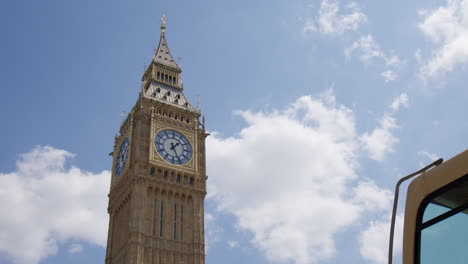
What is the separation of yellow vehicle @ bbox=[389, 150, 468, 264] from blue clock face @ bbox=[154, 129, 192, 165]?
179ft

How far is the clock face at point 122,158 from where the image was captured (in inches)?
2515

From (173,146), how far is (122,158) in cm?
670

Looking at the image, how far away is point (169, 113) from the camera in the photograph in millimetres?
66312

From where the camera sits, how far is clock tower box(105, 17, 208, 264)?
56.8 metres

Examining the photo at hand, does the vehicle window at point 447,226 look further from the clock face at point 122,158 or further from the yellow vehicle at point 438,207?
the clock face at point 122,158

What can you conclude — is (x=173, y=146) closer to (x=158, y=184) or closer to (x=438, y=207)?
(x=158, y=184)

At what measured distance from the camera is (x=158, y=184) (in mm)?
60125

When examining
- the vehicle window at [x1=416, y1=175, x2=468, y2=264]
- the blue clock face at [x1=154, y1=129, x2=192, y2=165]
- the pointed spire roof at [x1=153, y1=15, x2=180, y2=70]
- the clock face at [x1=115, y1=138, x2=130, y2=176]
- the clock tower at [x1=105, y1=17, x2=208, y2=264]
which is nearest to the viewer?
the vehicle window at [x1=416, y1=175, x2=468, y2=264]

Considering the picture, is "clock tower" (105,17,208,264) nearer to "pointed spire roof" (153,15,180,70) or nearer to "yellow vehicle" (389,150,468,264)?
"pointed spire roof" (153,15,180,70)

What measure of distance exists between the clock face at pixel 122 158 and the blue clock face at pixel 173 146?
397 cm

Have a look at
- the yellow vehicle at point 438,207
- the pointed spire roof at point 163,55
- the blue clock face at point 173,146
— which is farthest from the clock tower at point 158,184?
the yellow vehicle at point 438,207

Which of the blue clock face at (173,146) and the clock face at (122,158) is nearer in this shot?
the blue clock face at (173,146)

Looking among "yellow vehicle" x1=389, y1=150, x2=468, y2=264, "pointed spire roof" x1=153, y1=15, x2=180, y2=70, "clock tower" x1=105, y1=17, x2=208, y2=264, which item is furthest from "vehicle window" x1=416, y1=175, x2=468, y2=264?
"pointed spire roof" x1=153, y1=15, x2=180, y2=70

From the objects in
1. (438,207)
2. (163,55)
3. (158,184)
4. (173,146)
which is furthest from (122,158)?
(438,207)
